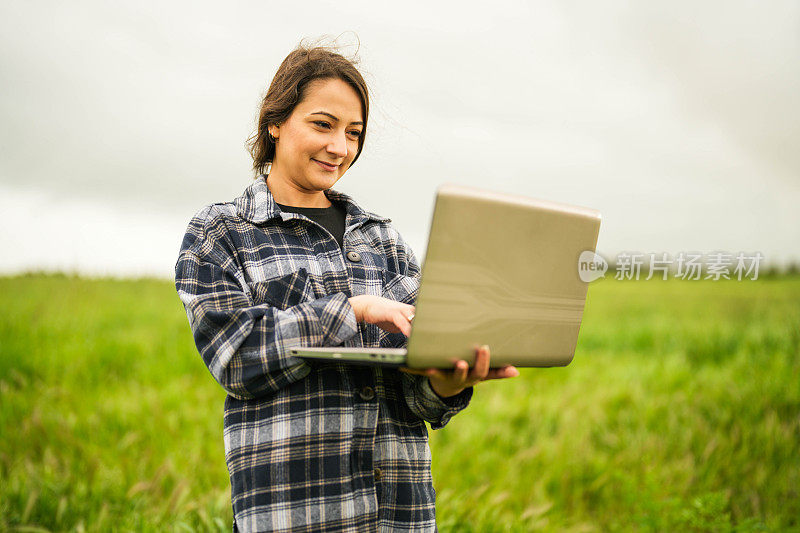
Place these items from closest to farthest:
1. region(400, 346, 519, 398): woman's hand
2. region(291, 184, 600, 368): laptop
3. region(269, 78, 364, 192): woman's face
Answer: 1. region(291, 184, 600, 368): laptop
2. region(400, 346, 519, 398): woman's hand
3. region(269, 78, 364, 192): woman's face

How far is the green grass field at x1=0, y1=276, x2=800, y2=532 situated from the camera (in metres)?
3.68

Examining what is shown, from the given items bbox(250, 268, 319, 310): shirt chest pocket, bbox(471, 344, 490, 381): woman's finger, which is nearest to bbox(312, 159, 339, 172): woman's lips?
bbox(250, 268, 319, 310): shirt chest pocket

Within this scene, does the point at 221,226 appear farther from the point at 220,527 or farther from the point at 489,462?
the point at 489,462

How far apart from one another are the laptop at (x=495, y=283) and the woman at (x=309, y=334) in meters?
0.12

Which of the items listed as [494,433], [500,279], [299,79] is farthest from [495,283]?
[494,433]

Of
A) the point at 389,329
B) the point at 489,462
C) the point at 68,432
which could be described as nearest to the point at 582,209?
the point at 389,329

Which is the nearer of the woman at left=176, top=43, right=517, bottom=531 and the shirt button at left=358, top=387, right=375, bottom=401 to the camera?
the woman at left=176, top=43, right=517, bottom=531

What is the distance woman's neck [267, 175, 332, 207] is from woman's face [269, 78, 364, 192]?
0.02m

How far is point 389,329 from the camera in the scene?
6.01 ft

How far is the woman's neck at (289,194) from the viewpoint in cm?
214

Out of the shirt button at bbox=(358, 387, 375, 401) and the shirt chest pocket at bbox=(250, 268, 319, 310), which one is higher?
the shirt chest pocket at bbox=(250, 268, 319, 310)

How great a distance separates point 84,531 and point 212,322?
235 cm

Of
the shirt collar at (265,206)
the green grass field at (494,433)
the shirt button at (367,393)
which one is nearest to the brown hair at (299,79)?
the shirt collar at (265,206)

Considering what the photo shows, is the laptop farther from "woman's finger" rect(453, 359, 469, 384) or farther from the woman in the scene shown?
the woman
